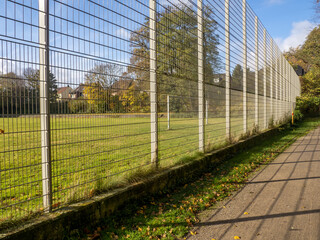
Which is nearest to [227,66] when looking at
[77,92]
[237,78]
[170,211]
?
[237,78]

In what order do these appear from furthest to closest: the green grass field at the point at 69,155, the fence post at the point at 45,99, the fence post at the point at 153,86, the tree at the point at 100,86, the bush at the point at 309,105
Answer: the bush at the point at 309,105, the fence post at the point at 153,86, the tree at the point at 100,86, the fence post at the point at 45,99, the green grass field at the point at 69,155

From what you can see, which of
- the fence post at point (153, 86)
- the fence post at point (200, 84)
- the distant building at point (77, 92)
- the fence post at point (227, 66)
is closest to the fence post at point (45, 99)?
the distant building at point (77, 92)

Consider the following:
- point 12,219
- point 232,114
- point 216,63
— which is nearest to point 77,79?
point 12,219

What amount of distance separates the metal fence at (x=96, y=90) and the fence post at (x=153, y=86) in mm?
16

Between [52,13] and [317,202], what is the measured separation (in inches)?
166

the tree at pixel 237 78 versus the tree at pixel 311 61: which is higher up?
the tree at pixel 311 61

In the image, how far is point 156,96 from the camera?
4652 mm

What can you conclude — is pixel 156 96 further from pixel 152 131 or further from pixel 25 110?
pixel 25 110

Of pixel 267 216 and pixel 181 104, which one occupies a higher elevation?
pixel 181 104

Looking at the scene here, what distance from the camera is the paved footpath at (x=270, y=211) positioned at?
3.08 meters

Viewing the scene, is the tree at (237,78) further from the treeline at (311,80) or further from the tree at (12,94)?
the treeline at (311,80)

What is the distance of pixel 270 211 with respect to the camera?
12.2ft

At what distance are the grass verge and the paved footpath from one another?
18cm

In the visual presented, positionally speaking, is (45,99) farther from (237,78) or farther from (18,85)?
(237,78)
